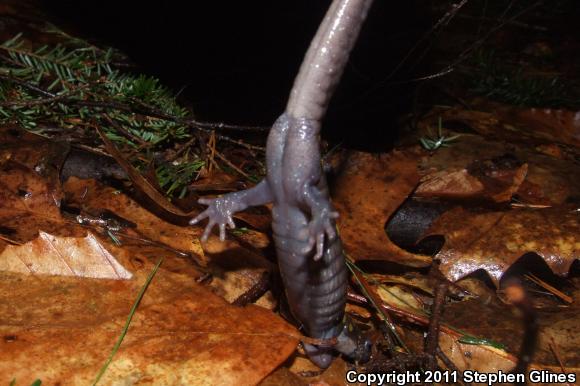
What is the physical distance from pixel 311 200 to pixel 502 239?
147 centimetres

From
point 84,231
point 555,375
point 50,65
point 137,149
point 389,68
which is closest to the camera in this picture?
point 555,375

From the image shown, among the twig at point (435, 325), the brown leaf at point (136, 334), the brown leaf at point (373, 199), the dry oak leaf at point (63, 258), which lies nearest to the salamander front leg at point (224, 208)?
the brown leaf at point (136, 334)

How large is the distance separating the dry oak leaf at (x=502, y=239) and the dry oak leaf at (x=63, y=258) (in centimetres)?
185

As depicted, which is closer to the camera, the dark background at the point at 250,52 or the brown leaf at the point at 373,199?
the brown leaf at the point at 373,199

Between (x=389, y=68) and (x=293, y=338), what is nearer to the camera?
(x=293, y=338)

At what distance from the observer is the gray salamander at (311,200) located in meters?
2.18

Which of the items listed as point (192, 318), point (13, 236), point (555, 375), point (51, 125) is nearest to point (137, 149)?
point (51, 125)

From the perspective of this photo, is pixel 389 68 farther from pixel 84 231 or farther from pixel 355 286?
pixel 84 231

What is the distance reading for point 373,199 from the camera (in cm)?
354

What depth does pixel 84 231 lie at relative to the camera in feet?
9.44

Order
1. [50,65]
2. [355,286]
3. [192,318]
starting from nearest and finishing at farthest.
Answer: [192,318] < [355,286] < [50,65]

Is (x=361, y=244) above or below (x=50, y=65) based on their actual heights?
below

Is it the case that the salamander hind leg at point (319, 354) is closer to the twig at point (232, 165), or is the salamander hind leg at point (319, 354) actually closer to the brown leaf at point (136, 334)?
the brown leaf at point (136, 334)

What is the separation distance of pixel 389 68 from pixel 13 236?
3279 millimetres
